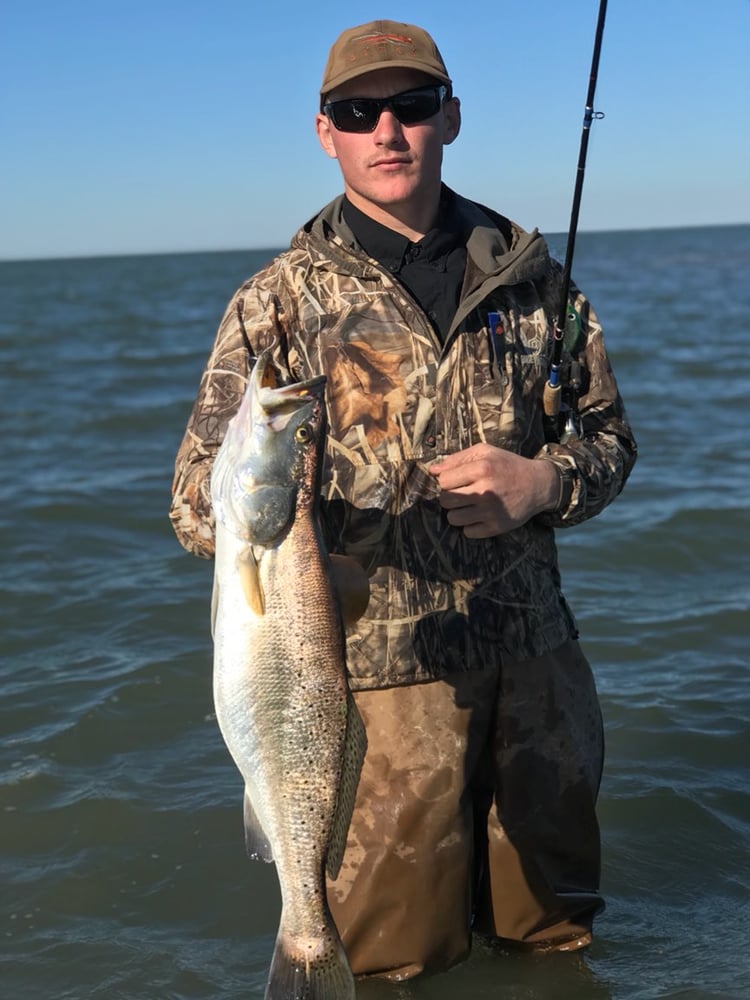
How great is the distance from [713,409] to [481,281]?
1329 cm

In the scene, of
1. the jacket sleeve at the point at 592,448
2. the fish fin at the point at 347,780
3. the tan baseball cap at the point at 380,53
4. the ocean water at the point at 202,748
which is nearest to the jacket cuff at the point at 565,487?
the jacket sleeve at the point at 592,448

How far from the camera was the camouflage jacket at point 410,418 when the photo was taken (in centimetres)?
392

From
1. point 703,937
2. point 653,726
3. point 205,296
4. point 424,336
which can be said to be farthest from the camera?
point 205,296

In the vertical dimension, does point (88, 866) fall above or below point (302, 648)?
below

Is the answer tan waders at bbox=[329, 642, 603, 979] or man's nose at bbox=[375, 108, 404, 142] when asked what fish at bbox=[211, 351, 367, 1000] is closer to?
tan waders at bbox=[329, 642, 603, 979]

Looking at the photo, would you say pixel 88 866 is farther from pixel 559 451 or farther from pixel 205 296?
pixel 205 296

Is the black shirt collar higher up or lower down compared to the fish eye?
higher up

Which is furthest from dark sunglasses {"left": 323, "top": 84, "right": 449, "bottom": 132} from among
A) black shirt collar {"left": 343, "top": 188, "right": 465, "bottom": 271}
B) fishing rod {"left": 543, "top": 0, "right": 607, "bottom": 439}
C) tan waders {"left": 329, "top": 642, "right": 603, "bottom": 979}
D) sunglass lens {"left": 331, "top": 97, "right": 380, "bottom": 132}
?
tan waders {"left": 329, "top": 642, "right": 603, "bottom": 979}

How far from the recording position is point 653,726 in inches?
275

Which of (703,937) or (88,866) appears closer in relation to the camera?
(703,937)

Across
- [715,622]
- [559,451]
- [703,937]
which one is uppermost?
[559,451]

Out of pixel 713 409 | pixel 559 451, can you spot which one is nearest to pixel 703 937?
pixel 559 451

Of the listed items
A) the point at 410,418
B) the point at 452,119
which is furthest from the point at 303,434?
the point at 452,119

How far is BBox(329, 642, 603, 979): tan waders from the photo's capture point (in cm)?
407
